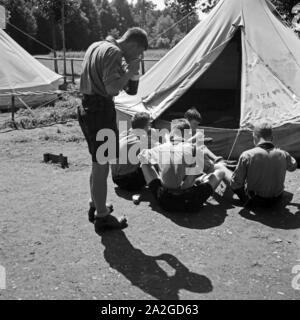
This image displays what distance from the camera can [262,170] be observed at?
435 cm

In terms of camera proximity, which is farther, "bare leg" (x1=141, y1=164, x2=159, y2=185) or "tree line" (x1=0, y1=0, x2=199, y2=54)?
"tree line" (x1=0, y1=0, x2=199, y2=54)

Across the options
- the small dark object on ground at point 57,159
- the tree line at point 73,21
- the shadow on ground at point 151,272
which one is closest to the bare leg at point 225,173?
the shadow on ground at point 151,272

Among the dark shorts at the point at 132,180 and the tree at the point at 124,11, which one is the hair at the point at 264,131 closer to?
the dark shorts at the point at 132,180

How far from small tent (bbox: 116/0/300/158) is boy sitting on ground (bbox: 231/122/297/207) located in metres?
1.40

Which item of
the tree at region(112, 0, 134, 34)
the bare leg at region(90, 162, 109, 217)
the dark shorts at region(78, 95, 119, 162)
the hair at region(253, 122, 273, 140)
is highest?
the tree at region(112, 0, 134, 34)

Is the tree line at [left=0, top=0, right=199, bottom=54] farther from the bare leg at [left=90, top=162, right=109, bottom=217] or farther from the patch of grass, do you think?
the bare leg at [left=90, top=162, right=109, bottom=217]

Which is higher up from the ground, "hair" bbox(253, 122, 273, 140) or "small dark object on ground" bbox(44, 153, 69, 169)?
"hair" bbox(253, 122, 273, 140)

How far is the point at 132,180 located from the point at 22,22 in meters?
44.5

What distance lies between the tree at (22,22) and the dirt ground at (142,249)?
129 ft

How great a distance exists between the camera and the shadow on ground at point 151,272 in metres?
3.13

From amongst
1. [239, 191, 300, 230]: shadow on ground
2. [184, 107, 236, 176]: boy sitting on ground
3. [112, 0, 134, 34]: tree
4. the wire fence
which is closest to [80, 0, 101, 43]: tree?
[112, 0, 134, 34]: tree

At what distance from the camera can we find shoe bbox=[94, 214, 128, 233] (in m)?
4.00

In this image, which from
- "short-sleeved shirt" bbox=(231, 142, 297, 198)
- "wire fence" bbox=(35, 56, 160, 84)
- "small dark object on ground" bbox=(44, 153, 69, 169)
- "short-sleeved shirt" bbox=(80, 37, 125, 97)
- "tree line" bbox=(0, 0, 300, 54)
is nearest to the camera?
"short-sleeved shirt" bbox=(80, 37, 125, 97)

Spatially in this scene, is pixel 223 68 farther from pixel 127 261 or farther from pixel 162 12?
pixel 162 12
